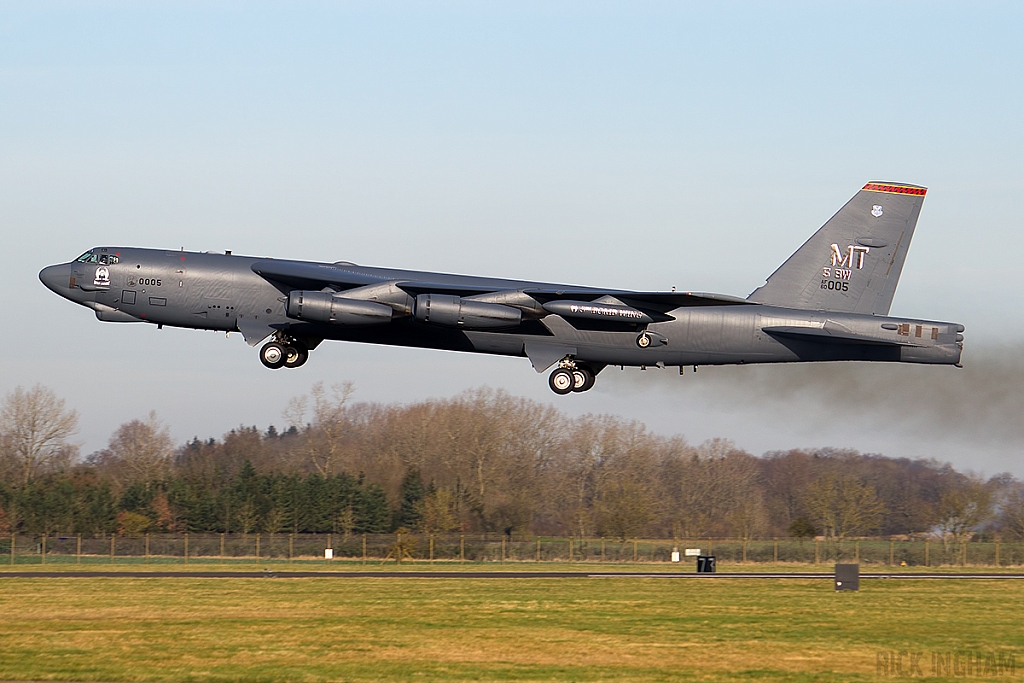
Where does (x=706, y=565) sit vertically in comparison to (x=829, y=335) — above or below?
below

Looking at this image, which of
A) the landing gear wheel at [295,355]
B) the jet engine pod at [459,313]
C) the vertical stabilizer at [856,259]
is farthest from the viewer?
the vertical stabilizer at [856,259]

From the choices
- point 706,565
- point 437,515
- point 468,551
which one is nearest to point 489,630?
point 706,565

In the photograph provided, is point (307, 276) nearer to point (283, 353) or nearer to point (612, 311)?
point (283, 353)

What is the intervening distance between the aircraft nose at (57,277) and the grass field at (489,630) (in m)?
9.63

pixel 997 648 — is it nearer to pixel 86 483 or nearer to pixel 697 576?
pixel 697 576

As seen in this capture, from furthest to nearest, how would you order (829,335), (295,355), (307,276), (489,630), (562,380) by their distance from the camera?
(562,380) < (295,355) < (829,335) < (489,630) < (307,276)

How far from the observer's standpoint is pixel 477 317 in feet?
107

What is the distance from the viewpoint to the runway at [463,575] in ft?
166

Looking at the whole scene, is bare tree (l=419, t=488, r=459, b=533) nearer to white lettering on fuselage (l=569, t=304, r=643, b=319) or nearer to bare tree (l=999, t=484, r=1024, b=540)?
bare tree (l=999, t=484, r=1024, b=540)

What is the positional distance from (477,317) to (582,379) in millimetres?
4565

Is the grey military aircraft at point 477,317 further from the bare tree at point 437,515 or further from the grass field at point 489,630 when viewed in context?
the bare tree at point 437,515

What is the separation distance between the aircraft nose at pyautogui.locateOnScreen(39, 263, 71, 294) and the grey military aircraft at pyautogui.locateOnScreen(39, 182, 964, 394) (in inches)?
1.2

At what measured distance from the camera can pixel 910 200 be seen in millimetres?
36656

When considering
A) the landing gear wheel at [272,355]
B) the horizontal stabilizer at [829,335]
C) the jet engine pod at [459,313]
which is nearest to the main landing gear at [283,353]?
the landing gear wheel at [272,355]
